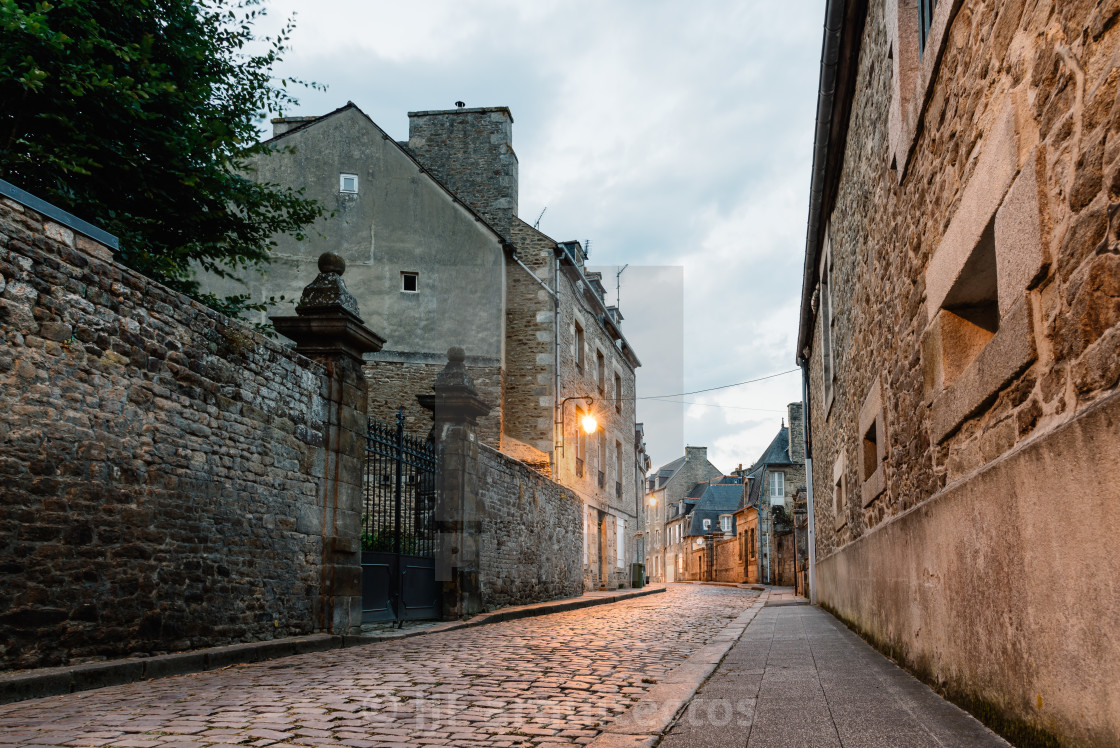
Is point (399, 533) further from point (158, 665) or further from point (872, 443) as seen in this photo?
point (872, 443)

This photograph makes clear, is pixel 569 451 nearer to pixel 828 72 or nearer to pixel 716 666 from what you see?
pixel 828 72

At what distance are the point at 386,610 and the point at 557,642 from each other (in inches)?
103

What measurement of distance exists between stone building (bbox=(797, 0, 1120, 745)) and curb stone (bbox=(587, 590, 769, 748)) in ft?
3.75

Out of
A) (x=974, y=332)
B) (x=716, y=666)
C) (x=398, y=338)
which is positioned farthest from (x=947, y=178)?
(x=398, y=338)

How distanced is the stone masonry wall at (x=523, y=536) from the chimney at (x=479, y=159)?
7235 millimetres

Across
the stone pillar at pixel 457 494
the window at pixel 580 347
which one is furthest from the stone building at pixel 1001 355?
the window at pixel 580 347

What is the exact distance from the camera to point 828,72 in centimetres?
A: 764

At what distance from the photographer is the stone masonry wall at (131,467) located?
4.94 metres

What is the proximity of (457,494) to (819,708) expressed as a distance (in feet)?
26.7

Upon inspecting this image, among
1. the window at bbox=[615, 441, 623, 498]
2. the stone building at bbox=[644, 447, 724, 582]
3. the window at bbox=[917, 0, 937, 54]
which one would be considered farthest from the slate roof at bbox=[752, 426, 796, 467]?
the window at bbox=[917, 0, 937, 54]

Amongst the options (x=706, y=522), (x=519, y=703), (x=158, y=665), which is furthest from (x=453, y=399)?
(x=706, y=522)

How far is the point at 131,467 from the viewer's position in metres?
5.79

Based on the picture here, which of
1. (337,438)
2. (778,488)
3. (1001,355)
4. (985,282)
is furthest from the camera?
(778,488)

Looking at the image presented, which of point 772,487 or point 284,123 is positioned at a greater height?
point 284,123
